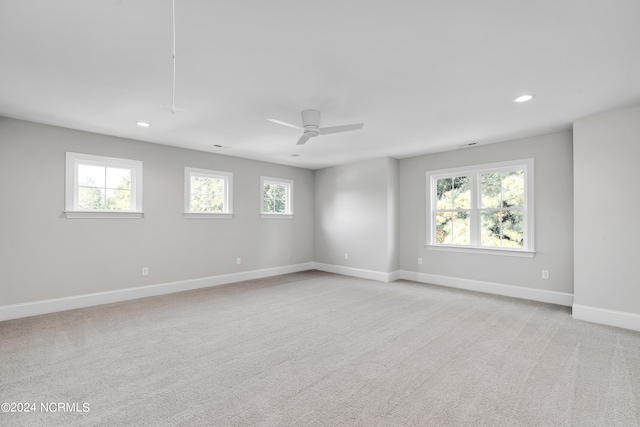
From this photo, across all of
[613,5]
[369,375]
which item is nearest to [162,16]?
[613,5]

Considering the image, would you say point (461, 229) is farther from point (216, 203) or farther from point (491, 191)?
point (216, 203)

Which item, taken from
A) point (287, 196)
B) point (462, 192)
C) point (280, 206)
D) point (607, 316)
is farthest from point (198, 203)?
point (607, 316)

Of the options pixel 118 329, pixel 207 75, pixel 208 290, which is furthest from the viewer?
pixel 208 290

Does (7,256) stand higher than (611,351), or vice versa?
(7,256)

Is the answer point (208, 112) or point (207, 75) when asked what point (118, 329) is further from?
point (207, 75)

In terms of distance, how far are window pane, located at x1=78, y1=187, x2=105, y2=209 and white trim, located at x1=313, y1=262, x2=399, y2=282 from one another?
4.51 metres

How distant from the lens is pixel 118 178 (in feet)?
15.4

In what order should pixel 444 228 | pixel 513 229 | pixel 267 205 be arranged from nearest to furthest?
pixel 513 229 → pixel 444 228 → pixel 267 205

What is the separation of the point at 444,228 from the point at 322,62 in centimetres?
430

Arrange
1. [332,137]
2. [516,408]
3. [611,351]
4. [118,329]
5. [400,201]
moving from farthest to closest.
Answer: [400,201]
[332,137]
[118,329]
[611,351]
[516,408]

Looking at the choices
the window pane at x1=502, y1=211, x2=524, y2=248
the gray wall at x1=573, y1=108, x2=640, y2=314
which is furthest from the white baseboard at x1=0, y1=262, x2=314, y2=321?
the gray wall at x1=573, y1=108, x2=640, y2=314

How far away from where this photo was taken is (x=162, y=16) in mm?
1842

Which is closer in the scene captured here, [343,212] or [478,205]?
[478,205]

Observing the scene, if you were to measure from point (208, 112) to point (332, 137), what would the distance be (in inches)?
71.7
